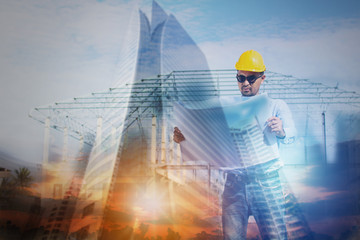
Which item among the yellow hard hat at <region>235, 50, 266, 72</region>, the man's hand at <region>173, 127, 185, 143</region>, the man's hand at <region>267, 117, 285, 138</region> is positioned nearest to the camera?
the man's hand at <region>267, 117, 285, 138</region>

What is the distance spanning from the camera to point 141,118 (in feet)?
12.6

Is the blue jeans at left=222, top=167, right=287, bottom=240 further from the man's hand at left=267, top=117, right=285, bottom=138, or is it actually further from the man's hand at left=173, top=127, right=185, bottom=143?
the man's hand at left=173, top=127, right=185, bottom=143

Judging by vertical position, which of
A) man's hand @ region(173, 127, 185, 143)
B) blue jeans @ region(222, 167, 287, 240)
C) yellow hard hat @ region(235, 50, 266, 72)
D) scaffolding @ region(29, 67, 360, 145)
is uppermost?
yellow hard hat @ region(235, 50, 266, 72)

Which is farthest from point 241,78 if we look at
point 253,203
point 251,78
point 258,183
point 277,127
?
point 253,203

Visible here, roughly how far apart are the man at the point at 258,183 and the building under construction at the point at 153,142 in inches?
9.7

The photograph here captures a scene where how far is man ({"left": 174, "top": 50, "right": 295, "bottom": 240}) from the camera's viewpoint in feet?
10.3

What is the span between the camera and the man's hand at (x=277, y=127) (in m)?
3.12

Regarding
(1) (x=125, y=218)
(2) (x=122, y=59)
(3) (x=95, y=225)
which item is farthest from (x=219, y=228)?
(2) (x=122, y=59)

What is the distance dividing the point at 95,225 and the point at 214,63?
1866mm

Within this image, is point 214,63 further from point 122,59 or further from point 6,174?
point 6,174

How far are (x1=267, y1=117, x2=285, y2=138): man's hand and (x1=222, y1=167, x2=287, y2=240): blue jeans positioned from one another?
34cm

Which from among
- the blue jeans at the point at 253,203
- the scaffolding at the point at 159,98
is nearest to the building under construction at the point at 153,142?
the scaffolding at the point at 159,98

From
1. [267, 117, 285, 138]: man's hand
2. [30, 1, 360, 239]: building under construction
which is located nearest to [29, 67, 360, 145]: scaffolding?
[30, 1, 360, 239]: building under construction

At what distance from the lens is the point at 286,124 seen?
10.4 feet
